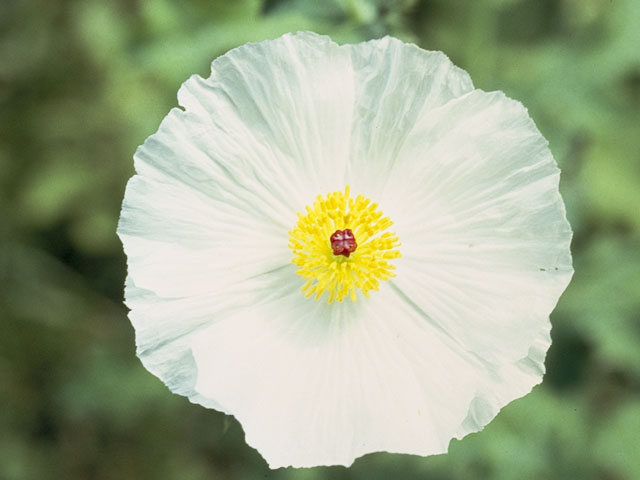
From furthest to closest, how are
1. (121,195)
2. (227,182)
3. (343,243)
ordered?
(121,195) → (227,182) → (343,243)

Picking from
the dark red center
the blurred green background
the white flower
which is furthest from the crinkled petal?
the blurred green background

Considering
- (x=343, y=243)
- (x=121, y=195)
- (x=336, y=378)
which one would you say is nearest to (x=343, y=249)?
(x=343, y=243)

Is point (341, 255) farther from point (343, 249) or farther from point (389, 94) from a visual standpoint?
point (389, 94)

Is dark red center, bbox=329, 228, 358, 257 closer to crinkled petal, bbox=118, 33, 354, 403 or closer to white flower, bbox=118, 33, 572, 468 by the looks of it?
white flower, bbox=118, 33, 572, 468

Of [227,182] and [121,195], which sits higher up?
[121,195]

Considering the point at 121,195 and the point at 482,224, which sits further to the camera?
the point at 121,195

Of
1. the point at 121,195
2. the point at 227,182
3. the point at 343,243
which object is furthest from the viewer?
the point at 121,195

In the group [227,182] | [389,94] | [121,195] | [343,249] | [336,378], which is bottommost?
[336,378]

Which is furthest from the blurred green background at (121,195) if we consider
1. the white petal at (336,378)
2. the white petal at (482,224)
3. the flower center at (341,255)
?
the white petal at (336,378)
